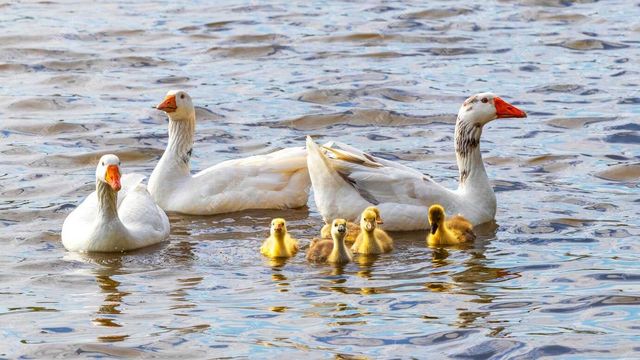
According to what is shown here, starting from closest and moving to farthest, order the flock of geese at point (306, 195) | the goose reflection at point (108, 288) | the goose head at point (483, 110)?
the goose reflection at point (108, 288) < the flock of geese at point (306, 195) < the goose head at point (483, 110)

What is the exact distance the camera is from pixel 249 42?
22.9 m

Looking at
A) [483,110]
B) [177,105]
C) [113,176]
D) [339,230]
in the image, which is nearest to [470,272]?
[339,230]

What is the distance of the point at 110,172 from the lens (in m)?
12.5

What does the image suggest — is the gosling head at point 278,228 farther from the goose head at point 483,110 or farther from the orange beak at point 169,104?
the orange beak at point 169,104

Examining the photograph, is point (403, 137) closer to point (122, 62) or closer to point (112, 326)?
point (122, 62)

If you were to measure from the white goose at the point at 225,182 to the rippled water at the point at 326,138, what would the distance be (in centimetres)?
22

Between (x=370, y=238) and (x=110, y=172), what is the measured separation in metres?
2.25

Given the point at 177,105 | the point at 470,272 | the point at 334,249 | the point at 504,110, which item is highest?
the point at 177,105

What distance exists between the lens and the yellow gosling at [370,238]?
1231 centimetres

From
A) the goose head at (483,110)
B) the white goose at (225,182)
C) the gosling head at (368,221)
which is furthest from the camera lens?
the white goose at (225,182)

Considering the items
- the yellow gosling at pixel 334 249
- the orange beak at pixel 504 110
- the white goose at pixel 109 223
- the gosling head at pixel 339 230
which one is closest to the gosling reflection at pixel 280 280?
the yellow gosling at pixel 334 249

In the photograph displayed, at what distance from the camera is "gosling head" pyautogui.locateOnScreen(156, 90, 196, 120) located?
578 inches

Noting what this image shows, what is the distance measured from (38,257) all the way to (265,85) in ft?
25.6

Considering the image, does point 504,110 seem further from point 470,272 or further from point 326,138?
point 326,138
